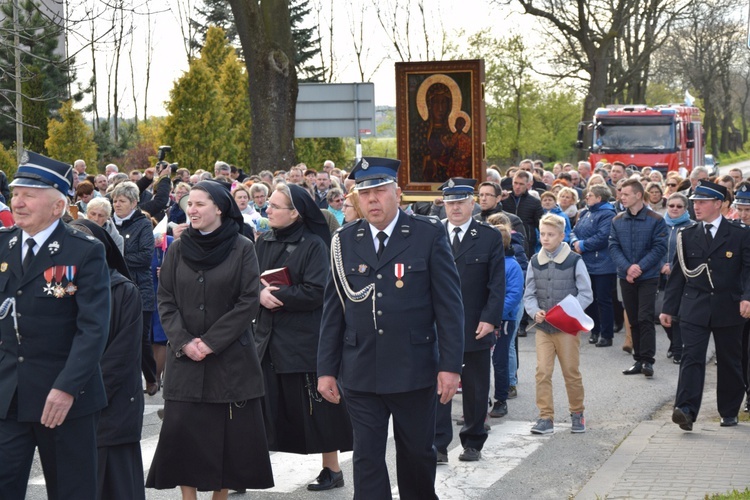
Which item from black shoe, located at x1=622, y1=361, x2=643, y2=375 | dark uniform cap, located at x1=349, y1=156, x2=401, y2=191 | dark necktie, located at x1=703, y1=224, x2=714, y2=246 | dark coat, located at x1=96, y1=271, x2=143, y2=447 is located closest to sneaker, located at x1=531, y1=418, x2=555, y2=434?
dark necktie, located at x1=703, y1=224, x2=714, y2=246

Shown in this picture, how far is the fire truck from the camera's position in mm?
32656

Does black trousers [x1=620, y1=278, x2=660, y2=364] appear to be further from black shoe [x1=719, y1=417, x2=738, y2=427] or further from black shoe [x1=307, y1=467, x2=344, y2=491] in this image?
black shoe [x1=307, y1=467, x2=344, y2=491]

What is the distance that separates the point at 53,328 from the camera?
571 cm

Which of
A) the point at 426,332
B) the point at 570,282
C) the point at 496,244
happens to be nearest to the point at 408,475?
the point at 426,332

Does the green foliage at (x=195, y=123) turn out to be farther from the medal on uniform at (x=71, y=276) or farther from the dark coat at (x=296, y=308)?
the medal on uniform at (x=71, y=276)

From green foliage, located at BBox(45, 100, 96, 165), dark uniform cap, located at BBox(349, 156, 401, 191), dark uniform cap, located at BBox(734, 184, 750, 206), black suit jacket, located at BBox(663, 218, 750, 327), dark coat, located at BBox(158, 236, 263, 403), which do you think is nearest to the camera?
dark uniform cap, located at BBox(349, 156, 401, 191)

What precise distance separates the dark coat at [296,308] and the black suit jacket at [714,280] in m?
3.51

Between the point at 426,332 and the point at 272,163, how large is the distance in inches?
648

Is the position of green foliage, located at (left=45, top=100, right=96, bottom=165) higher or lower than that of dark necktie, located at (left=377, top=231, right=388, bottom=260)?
higher

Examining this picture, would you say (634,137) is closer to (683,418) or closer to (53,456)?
(683,418)

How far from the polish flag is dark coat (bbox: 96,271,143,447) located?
4423mm

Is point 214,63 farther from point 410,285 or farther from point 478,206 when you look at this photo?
point 410,285

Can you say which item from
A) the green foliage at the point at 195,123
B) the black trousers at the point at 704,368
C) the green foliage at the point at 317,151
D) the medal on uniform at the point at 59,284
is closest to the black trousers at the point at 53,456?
the medal on uniform at the point at 59,284

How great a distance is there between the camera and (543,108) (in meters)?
60.2
